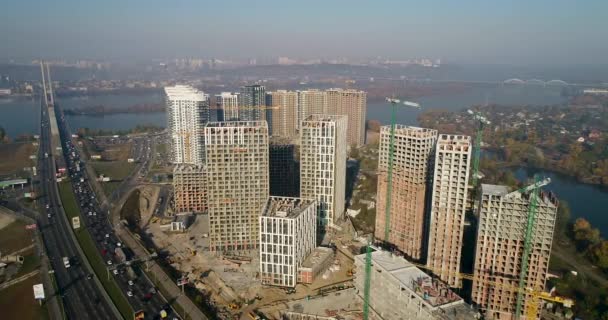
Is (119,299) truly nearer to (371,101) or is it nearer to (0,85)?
(371,101)

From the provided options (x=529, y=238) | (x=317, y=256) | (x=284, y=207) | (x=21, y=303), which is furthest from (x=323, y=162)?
(x=21, y=303)

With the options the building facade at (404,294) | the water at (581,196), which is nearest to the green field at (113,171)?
the building facade at (404,294)

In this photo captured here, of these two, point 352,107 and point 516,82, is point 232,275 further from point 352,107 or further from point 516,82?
point 516,82

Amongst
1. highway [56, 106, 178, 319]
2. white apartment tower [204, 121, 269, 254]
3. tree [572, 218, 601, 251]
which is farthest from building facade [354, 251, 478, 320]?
tree [572, 218, 601, 251]

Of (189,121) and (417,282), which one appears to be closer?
(417,282)

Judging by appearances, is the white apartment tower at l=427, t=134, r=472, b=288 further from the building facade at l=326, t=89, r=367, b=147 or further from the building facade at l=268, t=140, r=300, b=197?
the building facade at l=326, t=89, r=367, b=147

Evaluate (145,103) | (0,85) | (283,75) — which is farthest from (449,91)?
(0,85)

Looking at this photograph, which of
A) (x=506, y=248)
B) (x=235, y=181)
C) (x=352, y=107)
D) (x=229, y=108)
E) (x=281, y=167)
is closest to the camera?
(x=506, y=248)

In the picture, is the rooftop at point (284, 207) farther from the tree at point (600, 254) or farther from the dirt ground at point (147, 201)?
the tree at point (600, 254)

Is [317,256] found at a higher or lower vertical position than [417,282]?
lower

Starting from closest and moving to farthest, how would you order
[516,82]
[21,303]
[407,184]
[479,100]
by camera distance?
[21,303] < [407,184] < [479,100] < [516,82]
